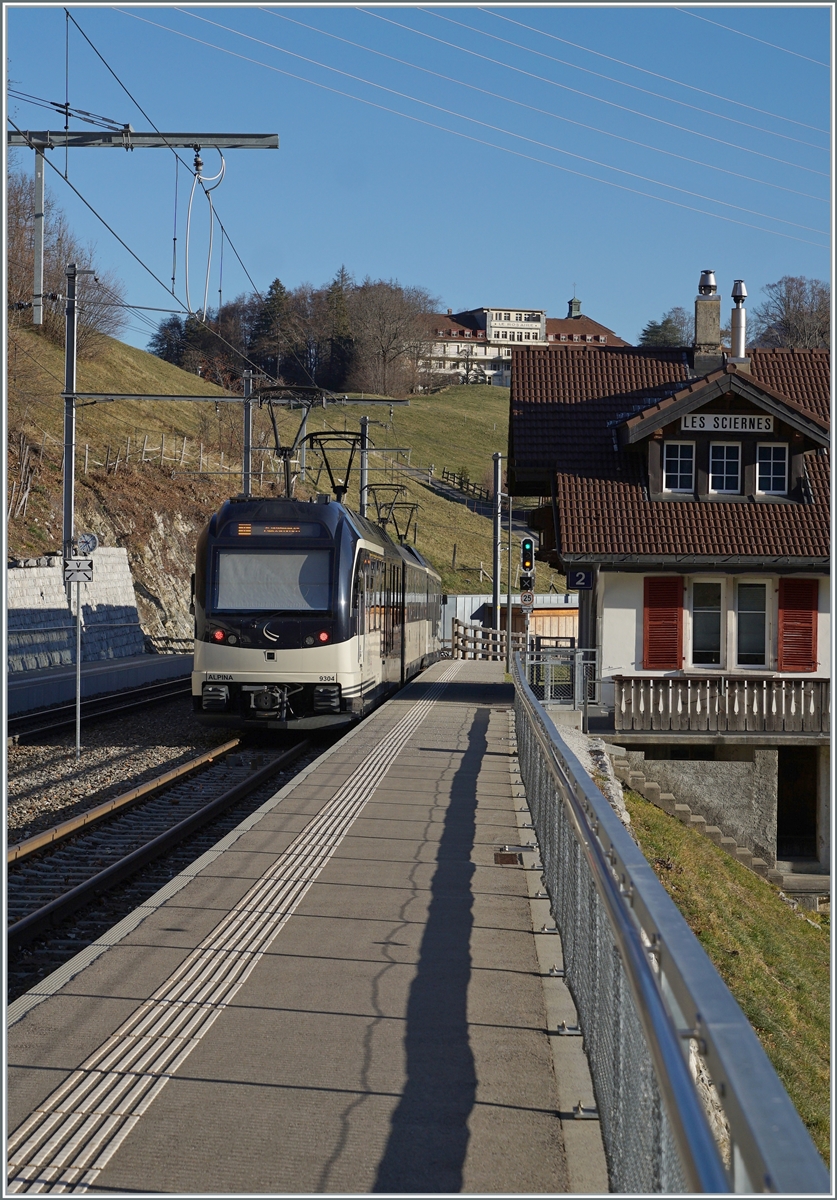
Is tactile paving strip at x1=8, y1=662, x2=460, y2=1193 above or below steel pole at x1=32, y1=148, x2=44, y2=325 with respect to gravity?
below

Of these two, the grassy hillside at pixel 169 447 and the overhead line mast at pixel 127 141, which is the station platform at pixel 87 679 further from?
the overhead line mast at pixel 127 141

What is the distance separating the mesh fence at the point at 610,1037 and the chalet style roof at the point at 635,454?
56.9ft

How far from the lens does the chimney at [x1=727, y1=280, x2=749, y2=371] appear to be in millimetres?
28266

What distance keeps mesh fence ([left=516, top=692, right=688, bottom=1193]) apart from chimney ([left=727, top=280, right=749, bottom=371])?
2235 centimetres

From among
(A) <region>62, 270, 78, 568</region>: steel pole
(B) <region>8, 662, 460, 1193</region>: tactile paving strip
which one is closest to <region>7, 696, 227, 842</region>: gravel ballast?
(B) <region>8, 662, 460, 1193</region>: tactile paving strip

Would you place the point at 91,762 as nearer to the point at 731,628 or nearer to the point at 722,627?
the point at 722,627

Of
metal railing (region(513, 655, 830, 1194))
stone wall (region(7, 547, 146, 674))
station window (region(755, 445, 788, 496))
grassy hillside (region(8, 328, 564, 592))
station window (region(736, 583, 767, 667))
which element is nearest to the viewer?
metal railing (region(513, 655, 830, 1194))

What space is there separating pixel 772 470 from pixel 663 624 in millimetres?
4098

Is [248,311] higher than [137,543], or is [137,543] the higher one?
[248,311]

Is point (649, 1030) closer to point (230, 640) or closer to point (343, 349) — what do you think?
point (230, 640)

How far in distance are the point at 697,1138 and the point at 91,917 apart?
7668mm

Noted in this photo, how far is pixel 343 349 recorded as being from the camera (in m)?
147

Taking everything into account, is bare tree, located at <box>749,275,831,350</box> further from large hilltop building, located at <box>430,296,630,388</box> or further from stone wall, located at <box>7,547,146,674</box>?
large hilltop building, located at <box>430,296,630,388</box>

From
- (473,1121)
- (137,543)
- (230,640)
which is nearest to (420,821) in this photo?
(473,1121)
